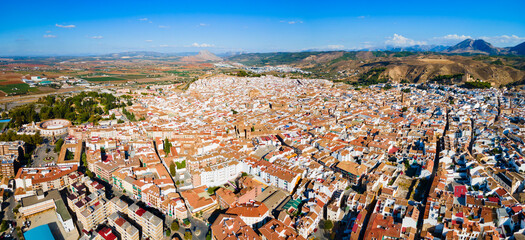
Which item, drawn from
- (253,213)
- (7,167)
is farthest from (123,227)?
(7,167)

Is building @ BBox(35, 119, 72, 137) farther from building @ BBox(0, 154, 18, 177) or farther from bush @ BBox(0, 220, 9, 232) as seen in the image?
bush @ BBox(0, 220, 9, 232)

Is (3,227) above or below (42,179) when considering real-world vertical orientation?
below

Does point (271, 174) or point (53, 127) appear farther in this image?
point (53, 127)

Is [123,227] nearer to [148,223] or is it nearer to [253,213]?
[148,223]

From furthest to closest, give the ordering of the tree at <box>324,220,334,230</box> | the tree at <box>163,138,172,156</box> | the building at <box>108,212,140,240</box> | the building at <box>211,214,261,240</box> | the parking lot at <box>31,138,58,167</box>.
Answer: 1. the tree at <box>163,138,172,156</box>
2. the parking lot at <box>31,138,58,167</box>
3. the tree at <box>324,220,334,230</box>
4. the building at <box>108,212,140,240</box>
5. the building at <box>211,214,261,240</box>

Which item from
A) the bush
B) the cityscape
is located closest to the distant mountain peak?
the cityscape

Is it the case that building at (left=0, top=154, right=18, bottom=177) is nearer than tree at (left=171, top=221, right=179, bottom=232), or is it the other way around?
tree at (left=171, top=221, right=179, bottom=232)

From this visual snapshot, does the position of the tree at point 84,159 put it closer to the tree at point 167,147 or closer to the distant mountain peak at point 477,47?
the tree at point 167,147

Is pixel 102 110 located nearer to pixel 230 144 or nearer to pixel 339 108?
pixel 230 144

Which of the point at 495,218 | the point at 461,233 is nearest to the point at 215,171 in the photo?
the point at 461,233
